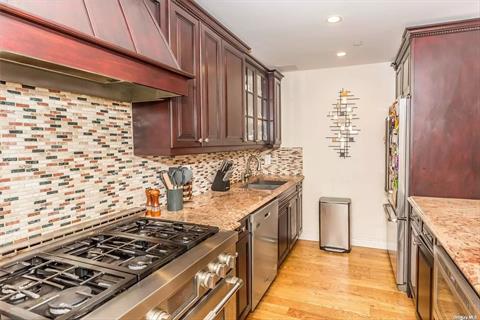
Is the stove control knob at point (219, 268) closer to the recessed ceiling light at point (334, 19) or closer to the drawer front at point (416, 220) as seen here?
the drawer front at point (416, 220)

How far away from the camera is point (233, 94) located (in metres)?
2.72

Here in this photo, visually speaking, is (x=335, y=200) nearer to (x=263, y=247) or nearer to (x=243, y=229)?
(x=263, y=247)

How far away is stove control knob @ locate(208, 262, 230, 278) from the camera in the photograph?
1.39 meters

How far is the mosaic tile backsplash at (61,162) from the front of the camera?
1.30 m

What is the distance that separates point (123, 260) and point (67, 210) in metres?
0.52

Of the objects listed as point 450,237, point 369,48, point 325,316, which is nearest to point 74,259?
point 450,237

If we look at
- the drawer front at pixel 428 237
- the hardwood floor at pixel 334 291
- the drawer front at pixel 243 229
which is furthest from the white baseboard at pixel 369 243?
the drawer front at pixel 243 229

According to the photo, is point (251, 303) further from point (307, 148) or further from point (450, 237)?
point (307, 148)

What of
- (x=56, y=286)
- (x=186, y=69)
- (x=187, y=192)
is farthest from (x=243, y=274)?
(x=186, y=69)

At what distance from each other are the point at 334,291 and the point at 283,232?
747mm

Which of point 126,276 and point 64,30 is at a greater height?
point 64,30

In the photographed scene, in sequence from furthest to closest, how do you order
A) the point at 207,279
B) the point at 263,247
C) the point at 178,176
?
1. the point at 263,247
2. the point at 178,176
3. the point at 207,279

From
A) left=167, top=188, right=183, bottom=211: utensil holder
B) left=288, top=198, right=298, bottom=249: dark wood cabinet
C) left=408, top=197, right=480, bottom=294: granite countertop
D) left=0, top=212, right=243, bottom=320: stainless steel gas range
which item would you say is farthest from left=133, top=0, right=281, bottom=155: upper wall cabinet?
left=408, top=197, right=480, bottom=294: granite countertop

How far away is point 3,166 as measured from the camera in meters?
1.27
